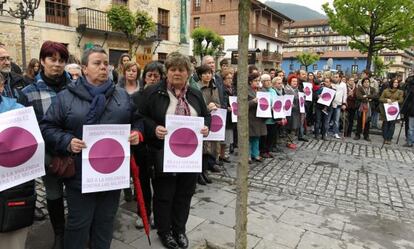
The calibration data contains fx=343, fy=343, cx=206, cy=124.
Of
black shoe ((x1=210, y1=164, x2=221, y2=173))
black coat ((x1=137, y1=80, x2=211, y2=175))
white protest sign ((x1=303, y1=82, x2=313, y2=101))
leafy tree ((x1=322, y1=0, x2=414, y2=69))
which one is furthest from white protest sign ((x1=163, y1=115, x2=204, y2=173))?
leafy tree ((x1=322, y1=0, x2=414, y2=69))

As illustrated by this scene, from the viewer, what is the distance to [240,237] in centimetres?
311

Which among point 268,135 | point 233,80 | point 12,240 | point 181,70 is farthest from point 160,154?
point 268,135

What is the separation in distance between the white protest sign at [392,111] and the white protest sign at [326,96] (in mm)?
1539

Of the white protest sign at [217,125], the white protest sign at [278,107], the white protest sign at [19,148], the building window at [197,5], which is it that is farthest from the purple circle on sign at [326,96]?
the building window at [197,5]

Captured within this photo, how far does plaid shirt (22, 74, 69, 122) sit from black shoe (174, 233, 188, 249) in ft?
5.78

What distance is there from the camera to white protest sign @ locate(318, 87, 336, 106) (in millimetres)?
9766

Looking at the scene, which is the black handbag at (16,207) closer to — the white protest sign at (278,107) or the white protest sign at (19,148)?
the white protest sign at (19,148)

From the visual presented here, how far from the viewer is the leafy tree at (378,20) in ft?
68.5

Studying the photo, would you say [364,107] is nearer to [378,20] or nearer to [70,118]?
[70,118]

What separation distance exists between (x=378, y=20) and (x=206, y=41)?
66.3ft

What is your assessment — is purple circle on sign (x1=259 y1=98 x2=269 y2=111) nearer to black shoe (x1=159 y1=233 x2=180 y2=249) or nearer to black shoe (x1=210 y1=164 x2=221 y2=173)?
black shoe (x1=210 y1=164 x2=221 y2=173)

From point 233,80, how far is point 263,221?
3.74 meters

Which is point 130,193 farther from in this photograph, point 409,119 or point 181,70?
point 409,119

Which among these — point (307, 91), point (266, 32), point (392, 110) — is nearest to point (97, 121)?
point (307, 91)
